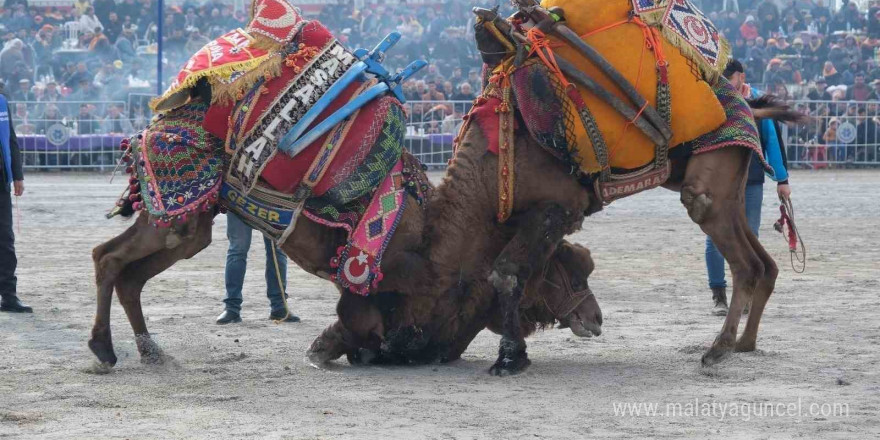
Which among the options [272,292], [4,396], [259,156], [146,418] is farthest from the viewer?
[272,292]

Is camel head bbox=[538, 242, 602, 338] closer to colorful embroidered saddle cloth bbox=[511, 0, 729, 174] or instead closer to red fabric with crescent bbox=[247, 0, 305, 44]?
colorful embroidered saddle cloth bbox=[511, 0, 729, 174]

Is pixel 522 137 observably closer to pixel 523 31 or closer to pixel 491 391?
pixel 523 31

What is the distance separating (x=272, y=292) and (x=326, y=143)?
7.65ft

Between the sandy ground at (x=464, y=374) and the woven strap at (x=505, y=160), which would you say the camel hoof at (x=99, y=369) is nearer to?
the sandy ground at (x=464, y=374)

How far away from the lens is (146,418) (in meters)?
5.60

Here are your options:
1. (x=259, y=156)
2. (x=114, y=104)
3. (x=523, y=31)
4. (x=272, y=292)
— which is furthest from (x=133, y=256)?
(x=114, y=104)

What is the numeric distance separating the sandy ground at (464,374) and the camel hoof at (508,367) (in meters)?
0.08

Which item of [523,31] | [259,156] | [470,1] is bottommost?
[259,156]

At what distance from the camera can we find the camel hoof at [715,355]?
22.4ft

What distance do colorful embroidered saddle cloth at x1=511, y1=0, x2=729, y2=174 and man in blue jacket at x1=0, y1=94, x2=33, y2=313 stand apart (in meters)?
4.52

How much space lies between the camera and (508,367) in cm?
670

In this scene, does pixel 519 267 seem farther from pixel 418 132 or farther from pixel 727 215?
pixel 418 132

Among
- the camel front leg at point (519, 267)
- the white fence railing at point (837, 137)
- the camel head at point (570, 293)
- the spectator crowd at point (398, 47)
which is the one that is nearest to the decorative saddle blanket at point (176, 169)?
the camel front leg at point (519, 267)

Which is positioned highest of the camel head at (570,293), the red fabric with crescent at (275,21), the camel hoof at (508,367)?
the red fabric with crescent at (275,21)
